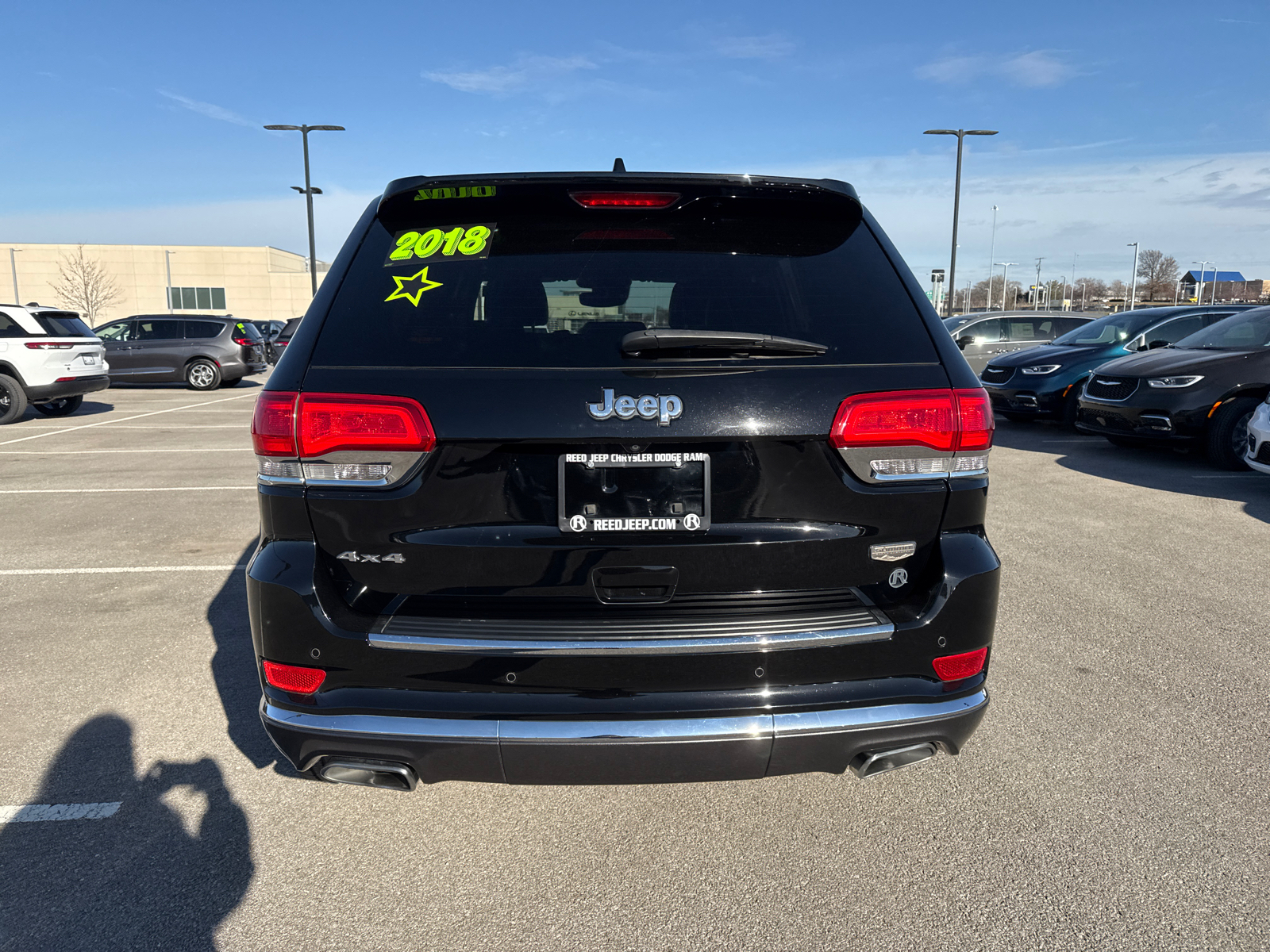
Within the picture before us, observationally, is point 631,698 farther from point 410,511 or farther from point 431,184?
point 431,184

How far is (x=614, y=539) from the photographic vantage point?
213 cm

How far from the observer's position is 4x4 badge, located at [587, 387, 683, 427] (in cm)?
207

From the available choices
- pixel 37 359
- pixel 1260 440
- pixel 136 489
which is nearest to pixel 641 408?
pixel 1260 440

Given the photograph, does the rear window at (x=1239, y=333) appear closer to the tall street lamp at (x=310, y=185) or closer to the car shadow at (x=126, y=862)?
the car shadow at (x=126, y=862)

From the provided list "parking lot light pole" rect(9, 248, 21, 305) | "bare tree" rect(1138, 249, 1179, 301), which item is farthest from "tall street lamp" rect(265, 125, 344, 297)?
"bare tree" rect(1138, 249, 1179, 301)

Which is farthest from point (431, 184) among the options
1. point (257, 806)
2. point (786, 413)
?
point (257, 806)

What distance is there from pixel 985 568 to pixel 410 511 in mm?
1482

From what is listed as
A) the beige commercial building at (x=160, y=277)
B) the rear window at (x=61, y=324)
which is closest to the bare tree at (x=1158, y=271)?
the beige commercial building at (x=160, y=277)

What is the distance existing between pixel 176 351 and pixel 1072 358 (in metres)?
20.1

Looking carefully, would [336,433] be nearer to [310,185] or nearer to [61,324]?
[61,324]

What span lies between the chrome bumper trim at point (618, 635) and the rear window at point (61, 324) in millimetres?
14581

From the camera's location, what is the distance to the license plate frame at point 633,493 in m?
2.11

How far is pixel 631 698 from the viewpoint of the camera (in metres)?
2.12

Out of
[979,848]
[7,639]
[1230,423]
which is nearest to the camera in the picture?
[979,848]
